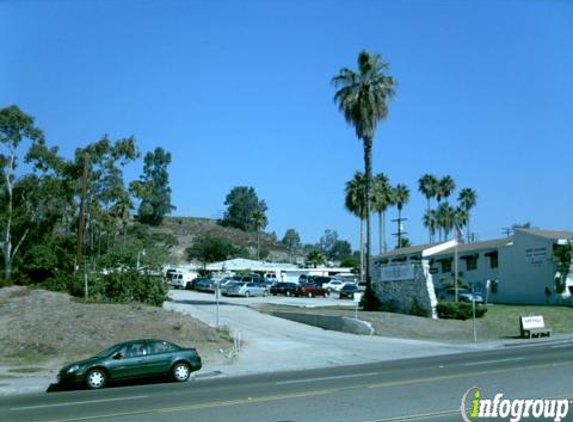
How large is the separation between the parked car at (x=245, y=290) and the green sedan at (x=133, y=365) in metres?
40.3

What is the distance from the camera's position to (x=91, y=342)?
27.5m

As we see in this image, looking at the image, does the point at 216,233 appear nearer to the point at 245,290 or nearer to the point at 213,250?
the point at 213,250

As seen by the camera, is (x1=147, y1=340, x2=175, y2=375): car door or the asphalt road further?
(x1=147, y1=340, x2=175, y2=375): car door

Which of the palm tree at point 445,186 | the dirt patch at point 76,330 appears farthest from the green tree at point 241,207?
the dirt patch at point 76,330

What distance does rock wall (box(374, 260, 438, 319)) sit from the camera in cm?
4162

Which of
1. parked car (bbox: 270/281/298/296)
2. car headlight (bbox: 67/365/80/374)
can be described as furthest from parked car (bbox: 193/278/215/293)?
car headlight (bbox: 67/365/80/374)

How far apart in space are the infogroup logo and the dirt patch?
15295 millimetres

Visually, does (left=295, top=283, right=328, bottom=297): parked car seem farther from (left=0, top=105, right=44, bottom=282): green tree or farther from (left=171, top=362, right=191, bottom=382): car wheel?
(left=171, top=362, right=191, bottom=382): car wheel

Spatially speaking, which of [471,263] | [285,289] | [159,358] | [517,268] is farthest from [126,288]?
[471,263]

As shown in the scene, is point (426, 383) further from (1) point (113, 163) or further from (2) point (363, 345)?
(1) point (113, 163)

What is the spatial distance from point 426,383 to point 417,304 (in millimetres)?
26190

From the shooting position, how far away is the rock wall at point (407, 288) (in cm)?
4162

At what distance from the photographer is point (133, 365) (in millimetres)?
20328

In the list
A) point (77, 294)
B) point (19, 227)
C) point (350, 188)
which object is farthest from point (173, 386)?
point (350, 188)
